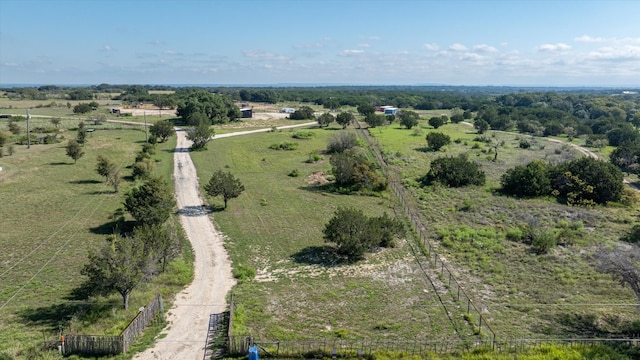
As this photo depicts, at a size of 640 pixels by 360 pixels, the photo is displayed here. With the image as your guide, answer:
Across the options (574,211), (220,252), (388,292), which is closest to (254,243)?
(220,252)

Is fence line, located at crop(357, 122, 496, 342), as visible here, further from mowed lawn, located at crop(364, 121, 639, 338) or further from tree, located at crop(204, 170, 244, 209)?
tree, located at crop(204, 170, 244, 209)

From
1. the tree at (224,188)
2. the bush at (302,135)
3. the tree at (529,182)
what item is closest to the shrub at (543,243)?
the tree at (529,182)

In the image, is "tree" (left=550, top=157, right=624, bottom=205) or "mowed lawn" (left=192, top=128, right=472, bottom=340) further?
"tree" (left=550, top=157, right=624, bottom=205)

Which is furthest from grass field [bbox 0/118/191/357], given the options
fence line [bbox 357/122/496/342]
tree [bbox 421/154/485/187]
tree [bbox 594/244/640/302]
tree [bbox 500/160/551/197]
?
tree [bbox 500/160/551/197]

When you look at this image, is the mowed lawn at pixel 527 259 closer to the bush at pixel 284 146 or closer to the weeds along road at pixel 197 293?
the weeds along road at pixel 197 293

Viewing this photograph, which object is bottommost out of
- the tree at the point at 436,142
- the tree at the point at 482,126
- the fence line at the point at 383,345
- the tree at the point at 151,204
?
the fence line at the point at 383,345

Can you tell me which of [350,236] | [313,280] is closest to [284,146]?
[350,236]

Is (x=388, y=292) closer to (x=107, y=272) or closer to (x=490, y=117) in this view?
(x=107, y=272)
